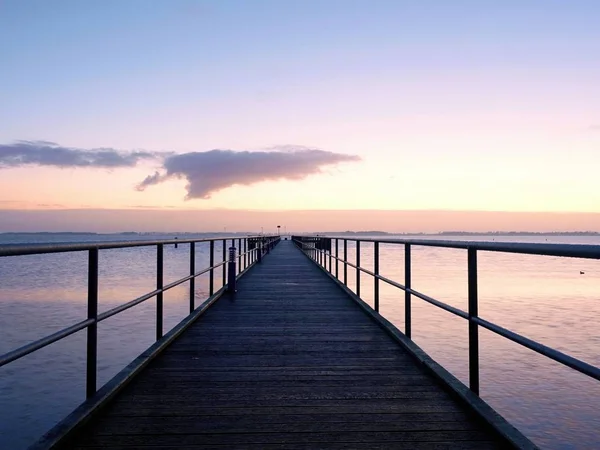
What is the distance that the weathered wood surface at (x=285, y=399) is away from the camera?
2984 millimetres

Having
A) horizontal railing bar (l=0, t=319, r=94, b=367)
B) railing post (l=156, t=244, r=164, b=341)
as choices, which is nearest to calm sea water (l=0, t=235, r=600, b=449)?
railing post (l=156, t=244, r=164, b=341)

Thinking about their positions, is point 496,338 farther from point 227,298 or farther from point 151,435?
point 151,435

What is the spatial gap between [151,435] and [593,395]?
9.30 meters

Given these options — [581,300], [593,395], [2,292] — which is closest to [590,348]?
[593,395]

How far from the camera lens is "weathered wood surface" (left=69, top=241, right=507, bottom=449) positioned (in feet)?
9.79

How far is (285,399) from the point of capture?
12.1ft

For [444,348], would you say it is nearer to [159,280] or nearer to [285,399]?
[159,280]

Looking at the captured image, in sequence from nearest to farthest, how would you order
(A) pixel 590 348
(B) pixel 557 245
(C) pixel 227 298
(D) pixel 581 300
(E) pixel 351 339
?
(B) pixel 557 245 → (E) pixel 351 339 → (C) pixel 227 298 → (A) pixel 590 348 → (D) pixel 581 300

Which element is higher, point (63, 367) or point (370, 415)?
point (370, 415)

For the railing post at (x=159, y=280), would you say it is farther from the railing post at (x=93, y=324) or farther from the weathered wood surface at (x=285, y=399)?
the railing post at (x=93, y=324)

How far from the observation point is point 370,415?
336 cm

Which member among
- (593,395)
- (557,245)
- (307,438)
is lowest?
(593,395)

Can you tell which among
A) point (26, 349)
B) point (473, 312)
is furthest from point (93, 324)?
point (473, 312)

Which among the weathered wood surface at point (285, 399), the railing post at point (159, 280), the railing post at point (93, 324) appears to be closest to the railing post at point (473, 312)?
the weathered wood surface at point (285, 399)
